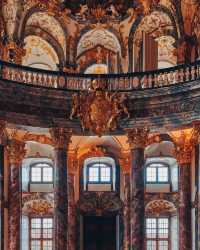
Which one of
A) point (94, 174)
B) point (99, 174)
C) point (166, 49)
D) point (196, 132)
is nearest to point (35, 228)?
point (94, 174)

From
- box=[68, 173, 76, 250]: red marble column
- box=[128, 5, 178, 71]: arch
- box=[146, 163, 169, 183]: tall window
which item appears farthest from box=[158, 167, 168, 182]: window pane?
box=[128, 5, 178, 71]: arch

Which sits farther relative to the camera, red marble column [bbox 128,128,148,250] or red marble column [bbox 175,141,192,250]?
red marble column [bbox 175,141,192,250]

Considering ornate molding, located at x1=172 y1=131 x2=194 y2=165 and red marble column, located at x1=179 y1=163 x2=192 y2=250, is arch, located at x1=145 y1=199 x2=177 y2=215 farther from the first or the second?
red marble column, located at x1=179 y1=163 x2=192 y2=250

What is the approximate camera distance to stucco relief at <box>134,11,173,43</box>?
40.5 meters

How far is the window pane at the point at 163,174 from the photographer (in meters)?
46.5

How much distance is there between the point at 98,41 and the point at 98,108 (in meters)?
7.56

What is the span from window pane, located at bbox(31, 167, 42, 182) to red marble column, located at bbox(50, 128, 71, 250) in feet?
31.9

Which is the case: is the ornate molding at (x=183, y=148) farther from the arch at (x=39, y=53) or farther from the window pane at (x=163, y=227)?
the arch at (x=39, y=53)

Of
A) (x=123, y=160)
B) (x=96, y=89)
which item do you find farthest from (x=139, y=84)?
(x=123, y=160)

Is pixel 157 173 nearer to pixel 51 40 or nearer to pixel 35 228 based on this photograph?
pixel 35 228

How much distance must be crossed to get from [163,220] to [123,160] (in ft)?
14.9

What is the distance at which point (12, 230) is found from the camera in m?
39.7

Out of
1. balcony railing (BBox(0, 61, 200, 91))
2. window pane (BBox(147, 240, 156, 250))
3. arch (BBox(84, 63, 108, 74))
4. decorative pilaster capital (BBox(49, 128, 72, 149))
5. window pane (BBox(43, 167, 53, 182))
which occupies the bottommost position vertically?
window pane (BBox(147, 240, 156, 250))

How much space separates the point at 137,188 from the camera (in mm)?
→ 36625
